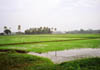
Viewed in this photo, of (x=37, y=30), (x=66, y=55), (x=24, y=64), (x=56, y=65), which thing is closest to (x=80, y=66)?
(x=56, y=65)

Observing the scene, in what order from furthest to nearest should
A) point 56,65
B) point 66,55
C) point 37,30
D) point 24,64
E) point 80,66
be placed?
1. point 37,30
2. point 66,55
3. point 24,64
4. point 56,65
5. point 80,66

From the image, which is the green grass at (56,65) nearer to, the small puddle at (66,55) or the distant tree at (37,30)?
the small puddle at (66,55)

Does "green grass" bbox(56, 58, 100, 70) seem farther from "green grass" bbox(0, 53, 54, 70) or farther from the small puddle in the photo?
the small puddle

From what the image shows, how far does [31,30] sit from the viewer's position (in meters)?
135

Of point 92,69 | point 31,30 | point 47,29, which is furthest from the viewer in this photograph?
point 47,29

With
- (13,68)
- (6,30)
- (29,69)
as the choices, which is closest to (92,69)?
(29,69)

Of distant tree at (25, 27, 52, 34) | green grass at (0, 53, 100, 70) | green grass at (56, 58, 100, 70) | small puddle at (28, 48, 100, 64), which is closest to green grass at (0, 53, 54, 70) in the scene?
green grass at (0, 53, 100, 70)

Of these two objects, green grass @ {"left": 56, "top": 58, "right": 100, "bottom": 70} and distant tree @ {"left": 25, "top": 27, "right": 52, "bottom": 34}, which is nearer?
green grass @ {"left": 56, "top": 58, "right": 100, "bottom": 70}

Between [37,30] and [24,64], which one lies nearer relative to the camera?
[24,64]

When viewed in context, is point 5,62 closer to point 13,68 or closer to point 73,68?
point 13,68

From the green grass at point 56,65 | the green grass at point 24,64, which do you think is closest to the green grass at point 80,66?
the green grass at point 56,65

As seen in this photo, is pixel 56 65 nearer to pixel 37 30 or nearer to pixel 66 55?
pixel 66 55

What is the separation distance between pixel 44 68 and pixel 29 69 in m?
1.59

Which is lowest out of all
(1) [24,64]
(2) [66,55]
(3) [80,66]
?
(2) [66,55]
